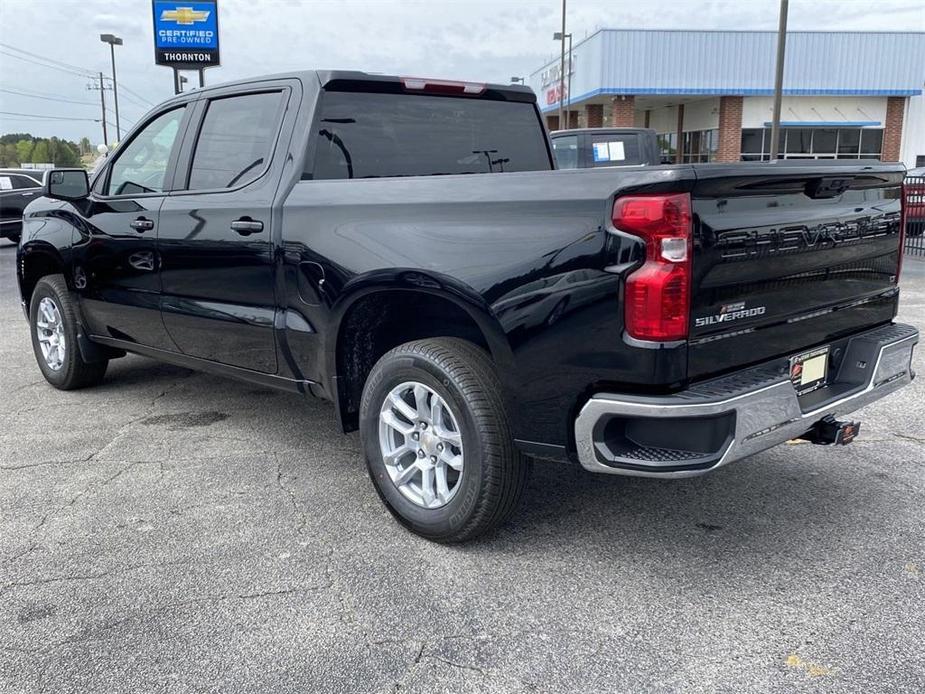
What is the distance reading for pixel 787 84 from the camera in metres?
34.7

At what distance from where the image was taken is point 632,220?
112 inches

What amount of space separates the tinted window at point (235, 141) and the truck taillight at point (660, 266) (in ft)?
6.98

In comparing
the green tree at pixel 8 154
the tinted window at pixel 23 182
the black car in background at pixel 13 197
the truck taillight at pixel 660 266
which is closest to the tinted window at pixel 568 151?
the truck taillight at pixel 660 266

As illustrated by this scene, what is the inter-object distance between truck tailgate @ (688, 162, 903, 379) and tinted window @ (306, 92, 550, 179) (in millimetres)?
1924

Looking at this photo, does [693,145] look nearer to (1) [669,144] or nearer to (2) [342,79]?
(1) [669,144]

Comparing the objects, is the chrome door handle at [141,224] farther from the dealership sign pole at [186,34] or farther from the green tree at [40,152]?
the green tree at [40,152]

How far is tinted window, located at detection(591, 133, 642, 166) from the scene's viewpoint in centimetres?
1375

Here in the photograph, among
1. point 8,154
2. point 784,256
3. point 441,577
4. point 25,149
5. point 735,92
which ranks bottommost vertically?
point 441,577

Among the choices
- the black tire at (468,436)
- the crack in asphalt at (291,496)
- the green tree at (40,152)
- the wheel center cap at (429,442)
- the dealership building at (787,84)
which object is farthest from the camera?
the green tree at (40,152)

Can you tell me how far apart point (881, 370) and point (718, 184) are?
4.36ft

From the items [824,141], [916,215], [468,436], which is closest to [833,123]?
[824,141]

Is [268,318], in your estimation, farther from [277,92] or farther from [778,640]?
[778,640]

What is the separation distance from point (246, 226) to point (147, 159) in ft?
4.55

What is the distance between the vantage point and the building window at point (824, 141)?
35906 millimetres
